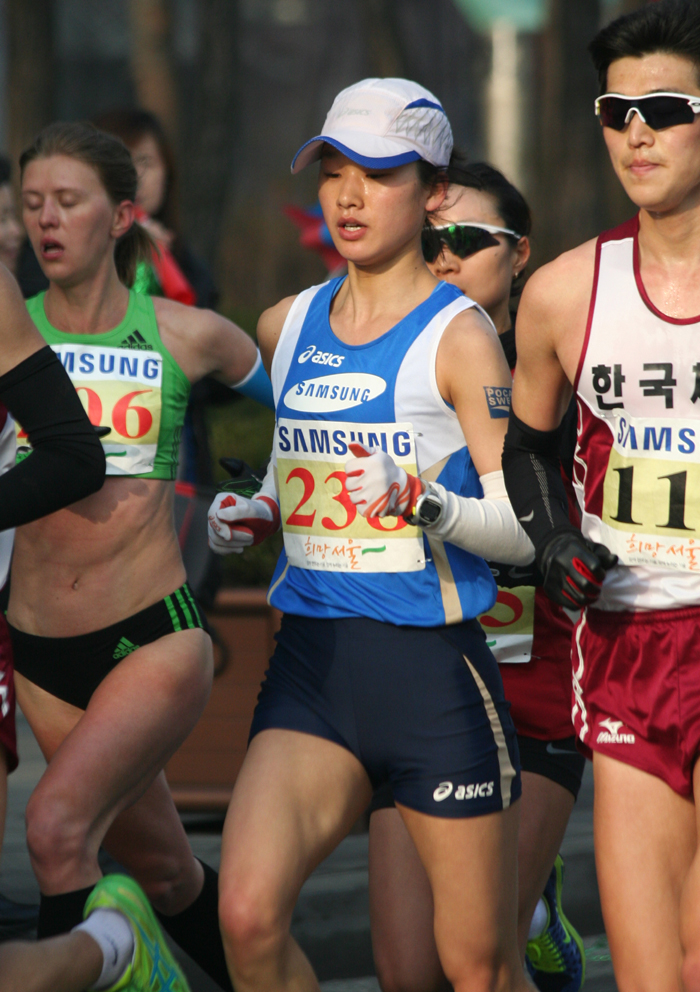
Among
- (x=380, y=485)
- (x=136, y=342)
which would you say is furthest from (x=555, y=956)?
(x=136, y=342)

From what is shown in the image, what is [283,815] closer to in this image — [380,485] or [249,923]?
[249,923]

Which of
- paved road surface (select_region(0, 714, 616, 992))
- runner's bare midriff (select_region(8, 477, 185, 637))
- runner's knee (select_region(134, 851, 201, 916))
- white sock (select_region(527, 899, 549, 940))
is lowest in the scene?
paved road surface (select_region(0, 714, 616, 992))

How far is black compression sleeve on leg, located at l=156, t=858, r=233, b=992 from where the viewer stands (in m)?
3.97

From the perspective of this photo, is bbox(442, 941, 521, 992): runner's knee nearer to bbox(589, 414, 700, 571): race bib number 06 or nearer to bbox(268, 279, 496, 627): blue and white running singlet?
bbox(268, 279, 496, 627): blue and white running singlet

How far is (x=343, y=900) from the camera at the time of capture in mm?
4938

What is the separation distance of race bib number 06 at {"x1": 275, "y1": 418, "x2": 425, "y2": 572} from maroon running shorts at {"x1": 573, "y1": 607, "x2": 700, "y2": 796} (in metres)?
0.49

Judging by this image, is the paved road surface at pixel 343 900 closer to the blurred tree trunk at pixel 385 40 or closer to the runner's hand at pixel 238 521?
the runner's hand at pixel 238 521

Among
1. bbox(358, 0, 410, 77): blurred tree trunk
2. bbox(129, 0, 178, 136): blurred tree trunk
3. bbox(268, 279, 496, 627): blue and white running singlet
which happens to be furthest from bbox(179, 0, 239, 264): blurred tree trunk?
bbox(268, 279, 496, 627): blue and white running singlet

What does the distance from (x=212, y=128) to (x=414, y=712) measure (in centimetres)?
1145

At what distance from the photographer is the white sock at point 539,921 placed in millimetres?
4168

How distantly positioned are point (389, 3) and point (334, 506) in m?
12.8

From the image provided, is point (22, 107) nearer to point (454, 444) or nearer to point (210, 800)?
point (210, 800)

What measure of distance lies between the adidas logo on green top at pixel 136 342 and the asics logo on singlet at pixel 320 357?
2.50ft

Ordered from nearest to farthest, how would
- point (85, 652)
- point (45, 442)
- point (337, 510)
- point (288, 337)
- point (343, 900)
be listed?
point (45, 442)
point (337, 510)
point (288, 337)
point (85, 652)
point (343, 900)
